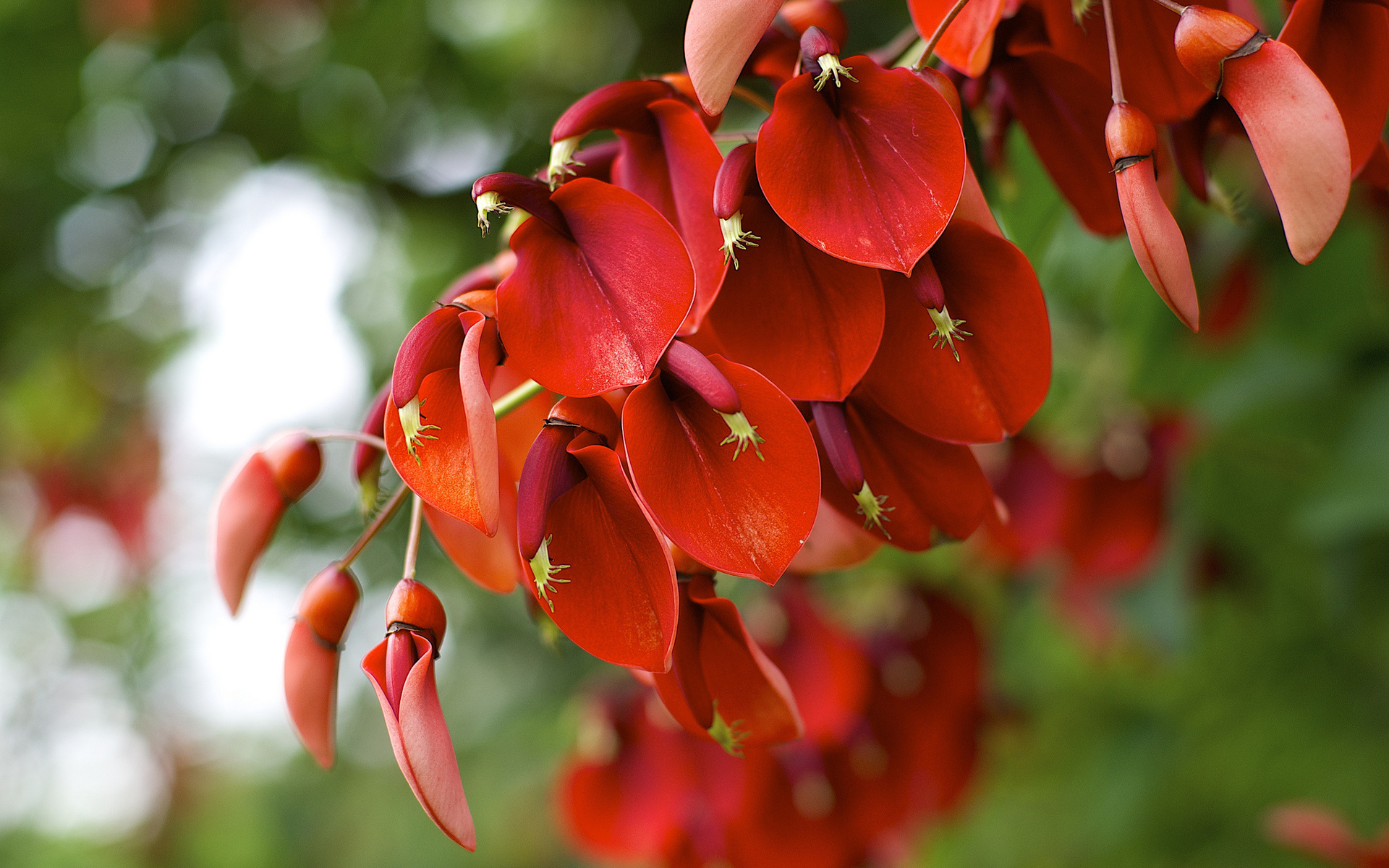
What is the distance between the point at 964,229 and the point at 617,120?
0.11 meters

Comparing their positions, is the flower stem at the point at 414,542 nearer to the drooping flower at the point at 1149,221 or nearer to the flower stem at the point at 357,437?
the flower stem at the point at 357,437

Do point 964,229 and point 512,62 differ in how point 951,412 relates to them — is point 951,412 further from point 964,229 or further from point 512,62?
point 512,62

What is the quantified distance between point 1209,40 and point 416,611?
28 centimetres

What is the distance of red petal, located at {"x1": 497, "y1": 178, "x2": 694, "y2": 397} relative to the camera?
0.91 feet

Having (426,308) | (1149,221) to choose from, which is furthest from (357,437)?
(426,308)

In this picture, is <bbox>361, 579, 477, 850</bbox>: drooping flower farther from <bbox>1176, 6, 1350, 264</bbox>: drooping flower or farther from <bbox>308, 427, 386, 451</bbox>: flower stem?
<bbox>1176, 6, 1350, 264</bbox>: drooping flower

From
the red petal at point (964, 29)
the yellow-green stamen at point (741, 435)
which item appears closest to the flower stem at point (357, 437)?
the yellow-green stamen at point (741, 435)

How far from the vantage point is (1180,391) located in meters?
0.85

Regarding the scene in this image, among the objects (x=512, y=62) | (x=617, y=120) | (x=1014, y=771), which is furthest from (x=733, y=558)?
(x=512, y=62)

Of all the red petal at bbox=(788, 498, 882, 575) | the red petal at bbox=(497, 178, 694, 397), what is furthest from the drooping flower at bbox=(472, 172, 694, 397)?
the red petal at bbox=(788, 498, 882, 575)

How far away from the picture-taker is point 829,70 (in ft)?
0.95

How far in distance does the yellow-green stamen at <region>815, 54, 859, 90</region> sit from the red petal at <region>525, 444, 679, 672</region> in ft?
0.40

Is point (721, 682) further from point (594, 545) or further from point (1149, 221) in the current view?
point (1149, 221)

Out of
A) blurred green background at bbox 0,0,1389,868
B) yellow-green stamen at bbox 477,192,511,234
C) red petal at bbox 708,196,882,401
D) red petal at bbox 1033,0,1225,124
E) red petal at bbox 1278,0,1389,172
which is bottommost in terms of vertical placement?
blurred green background at bbox 0,0,1389,868
